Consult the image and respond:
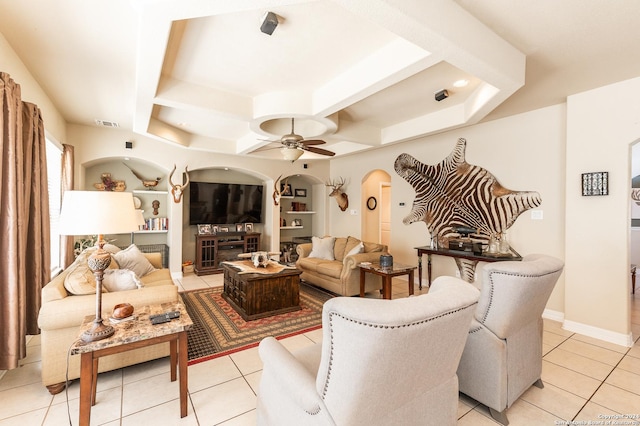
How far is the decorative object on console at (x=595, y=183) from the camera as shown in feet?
10.3

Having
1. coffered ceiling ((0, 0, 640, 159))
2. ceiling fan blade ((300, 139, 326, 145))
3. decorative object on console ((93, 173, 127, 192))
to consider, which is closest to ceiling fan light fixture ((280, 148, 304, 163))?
ceiling fan blade ((300, 139, 326, 145))

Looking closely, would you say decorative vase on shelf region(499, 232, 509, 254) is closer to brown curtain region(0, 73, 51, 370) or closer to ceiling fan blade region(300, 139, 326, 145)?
ceiling fan blade region(300, 139, 326, 145)

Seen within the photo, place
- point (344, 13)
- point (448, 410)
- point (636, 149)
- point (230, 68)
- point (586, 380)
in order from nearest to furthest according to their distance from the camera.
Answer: point (448, 410) → point (344, 13) → point (586, 380) → point (230, 68) → point (636, 149)

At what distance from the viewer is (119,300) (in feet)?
7.49

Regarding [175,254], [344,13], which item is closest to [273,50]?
[344,13]

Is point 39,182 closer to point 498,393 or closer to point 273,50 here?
point 273,50

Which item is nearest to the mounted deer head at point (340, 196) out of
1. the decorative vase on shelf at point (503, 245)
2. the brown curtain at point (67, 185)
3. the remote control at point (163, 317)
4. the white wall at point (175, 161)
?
the white wall at point (175, 161)

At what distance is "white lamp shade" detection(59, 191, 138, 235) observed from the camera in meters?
1.71

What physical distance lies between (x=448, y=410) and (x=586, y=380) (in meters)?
1.88

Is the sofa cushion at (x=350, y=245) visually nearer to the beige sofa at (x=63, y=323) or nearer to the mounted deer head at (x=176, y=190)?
the beige sofa at (x=63, y=323)

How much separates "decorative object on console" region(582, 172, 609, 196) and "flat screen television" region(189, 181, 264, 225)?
19.2 feet

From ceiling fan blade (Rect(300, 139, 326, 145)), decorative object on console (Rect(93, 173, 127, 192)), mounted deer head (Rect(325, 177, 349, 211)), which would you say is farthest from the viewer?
mounted deer head (Rect(325, 177, 349, 211))

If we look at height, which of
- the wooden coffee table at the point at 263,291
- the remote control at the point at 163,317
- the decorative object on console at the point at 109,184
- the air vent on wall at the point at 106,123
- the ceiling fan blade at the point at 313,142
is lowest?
the wooden coffee table at the point at 263,291

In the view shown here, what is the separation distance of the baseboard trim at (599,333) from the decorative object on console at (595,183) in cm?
151
